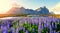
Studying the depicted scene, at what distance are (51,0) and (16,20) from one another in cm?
40

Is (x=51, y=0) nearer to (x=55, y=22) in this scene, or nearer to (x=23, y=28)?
(x=55, y=22)

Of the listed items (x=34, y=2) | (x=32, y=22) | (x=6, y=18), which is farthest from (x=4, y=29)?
(x=34, y=2)

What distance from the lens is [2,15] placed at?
1.19 meters

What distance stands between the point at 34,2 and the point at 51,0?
0.17 metres

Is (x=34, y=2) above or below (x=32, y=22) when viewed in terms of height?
above

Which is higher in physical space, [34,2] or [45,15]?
[34,2]

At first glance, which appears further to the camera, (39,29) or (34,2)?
(34,2)

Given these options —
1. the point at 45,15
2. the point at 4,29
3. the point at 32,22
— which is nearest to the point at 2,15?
the point at 4,29

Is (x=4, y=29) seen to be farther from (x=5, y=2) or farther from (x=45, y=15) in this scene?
(x=45, y=15)

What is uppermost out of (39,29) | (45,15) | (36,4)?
(36,4)

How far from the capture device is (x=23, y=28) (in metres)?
1.10

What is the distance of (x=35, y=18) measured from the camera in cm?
117

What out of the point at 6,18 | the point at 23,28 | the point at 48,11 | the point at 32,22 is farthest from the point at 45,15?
the point at 6,18

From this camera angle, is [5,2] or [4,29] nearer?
[4,29]
